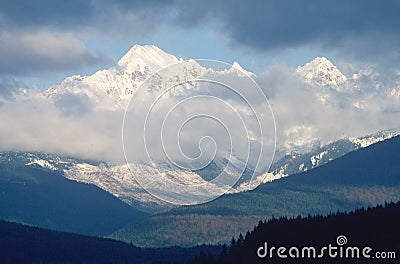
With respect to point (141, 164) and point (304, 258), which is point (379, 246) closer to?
point (304, 258)

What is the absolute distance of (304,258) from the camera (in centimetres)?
16738

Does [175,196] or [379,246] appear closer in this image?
[175,196]

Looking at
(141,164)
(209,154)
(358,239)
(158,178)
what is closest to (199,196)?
(209,154)

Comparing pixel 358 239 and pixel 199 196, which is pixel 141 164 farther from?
pixel 358 239

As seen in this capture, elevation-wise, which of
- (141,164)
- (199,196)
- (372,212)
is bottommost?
(199,196)

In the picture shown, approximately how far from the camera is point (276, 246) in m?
187

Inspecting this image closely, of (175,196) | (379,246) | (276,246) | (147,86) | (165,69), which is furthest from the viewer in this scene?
(276,246)

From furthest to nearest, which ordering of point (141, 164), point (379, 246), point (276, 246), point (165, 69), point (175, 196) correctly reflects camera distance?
point (276, 246) < point (379, 246) < point (141, 164) < point (175, 196) < point (165, 69)

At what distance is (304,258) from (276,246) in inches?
798

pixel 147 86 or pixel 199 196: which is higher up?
pixel 147 86

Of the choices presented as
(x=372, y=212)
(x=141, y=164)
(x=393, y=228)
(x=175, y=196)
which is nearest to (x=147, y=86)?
(x=175, y=196)

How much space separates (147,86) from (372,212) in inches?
4014

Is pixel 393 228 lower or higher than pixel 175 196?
higher

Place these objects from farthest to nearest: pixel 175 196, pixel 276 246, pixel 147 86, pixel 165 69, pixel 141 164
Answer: pixel 276 246 → pixel 141 164 → pixel 175 196 → pixel 147 86 → pixel 165 69
